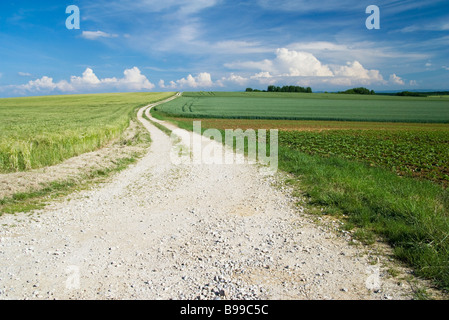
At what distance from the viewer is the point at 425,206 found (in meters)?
6.85

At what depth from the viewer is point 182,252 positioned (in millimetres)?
5383

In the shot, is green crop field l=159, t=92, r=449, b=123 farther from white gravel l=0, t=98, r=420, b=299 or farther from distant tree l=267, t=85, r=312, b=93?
distant tree l=267, t=85, r=312, b=93

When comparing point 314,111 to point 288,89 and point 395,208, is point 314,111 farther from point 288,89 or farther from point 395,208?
point 288,89

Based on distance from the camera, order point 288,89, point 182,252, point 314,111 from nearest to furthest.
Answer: point 182,252 < point 314,111 < point 288,89

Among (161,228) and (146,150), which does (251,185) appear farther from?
(146,150)

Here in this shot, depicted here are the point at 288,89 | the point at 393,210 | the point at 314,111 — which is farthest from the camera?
the point at 288,89

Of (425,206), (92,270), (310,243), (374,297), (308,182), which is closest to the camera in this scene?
(374,297)

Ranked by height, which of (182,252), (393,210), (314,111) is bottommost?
(182,252)

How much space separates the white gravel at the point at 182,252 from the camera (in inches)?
165

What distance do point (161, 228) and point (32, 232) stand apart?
2.97m

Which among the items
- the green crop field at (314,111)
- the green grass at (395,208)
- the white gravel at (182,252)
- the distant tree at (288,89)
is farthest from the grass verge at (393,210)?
the distant tree at (288,89)

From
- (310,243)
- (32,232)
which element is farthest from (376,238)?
(32,232)

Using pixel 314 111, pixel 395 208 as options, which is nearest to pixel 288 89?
pixel 314 111

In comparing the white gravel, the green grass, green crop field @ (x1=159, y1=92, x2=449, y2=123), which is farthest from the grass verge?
green crop field @ (x1=159, y1=92, x2=449, y2=123)
